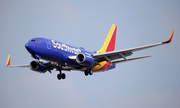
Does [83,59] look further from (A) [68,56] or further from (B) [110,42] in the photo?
(B) [110,42]

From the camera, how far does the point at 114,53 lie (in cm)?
4072

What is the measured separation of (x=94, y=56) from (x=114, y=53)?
10.2ft

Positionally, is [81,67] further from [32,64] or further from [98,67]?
[32,64]

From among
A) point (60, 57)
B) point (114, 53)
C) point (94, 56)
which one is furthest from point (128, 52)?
point (60, 57)

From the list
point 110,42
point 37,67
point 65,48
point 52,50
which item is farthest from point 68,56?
point 110,42

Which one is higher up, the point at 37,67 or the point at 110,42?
the point at 110,42

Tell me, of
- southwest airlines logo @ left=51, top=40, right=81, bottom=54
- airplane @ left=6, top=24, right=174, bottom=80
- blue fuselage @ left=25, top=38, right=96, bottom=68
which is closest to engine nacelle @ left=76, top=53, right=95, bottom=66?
airplane @ left=6, top=24, right=174, bottom=80

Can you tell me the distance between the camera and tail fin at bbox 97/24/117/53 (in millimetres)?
50497

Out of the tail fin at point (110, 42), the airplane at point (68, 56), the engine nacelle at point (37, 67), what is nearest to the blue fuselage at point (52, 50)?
the airplane at point (68, 56)

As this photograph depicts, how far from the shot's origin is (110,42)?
172 ft

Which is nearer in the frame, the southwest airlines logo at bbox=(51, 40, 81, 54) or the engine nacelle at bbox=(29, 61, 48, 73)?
the southwest airlines logo at bbox=(51, 40, 81, 54)

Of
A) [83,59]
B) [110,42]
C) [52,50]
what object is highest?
[110,42]

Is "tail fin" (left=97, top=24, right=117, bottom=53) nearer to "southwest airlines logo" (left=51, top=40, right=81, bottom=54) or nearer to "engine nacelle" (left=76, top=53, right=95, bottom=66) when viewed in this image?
"southwest airlines logo" (left=51, top=40, right=81, bottom=54)

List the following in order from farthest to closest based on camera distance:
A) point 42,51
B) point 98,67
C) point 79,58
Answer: point 98,67
point 79,58
point 42,51
